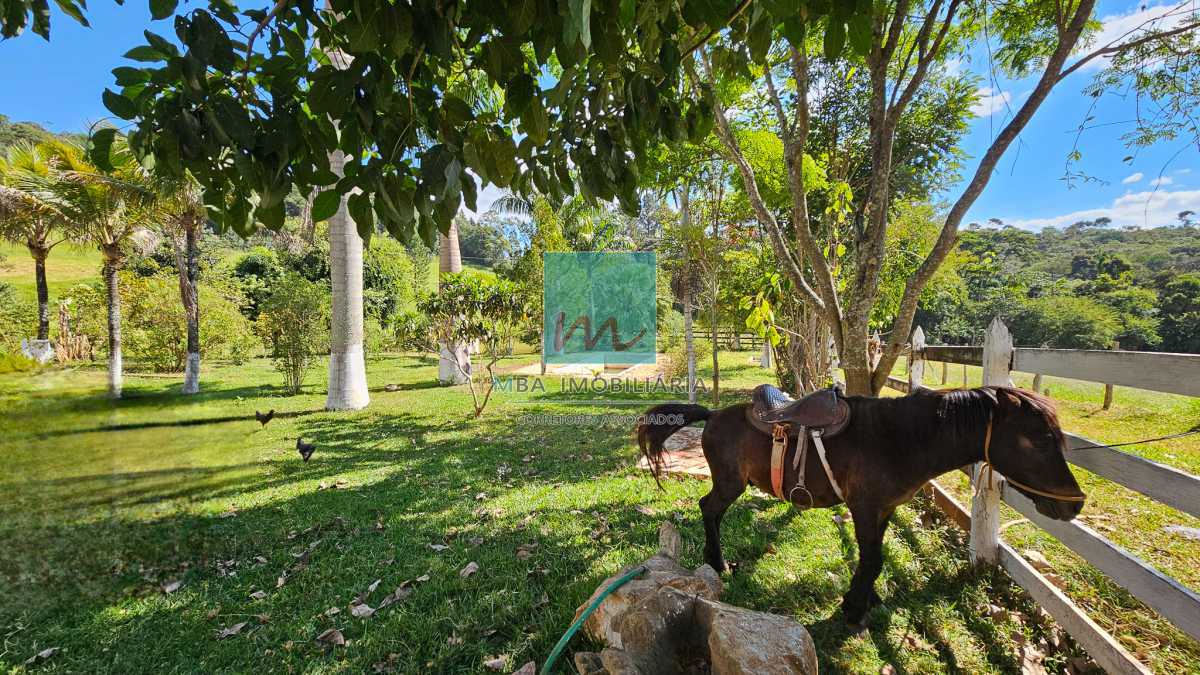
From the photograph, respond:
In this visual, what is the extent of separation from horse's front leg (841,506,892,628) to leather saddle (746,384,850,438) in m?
0.50

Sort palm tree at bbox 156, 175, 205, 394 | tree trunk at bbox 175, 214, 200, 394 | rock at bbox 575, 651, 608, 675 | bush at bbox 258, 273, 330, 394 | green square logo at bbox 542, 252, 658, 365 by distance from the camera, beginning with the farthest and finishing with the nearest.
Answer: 1. green square logo at bbox 542, 252, 658, 365
2. bush at bbox 258, 273, 330, 394
3. tree trunk at bbox 175, 214, 200, 394
4. palm tree at bbox 156, 175, 205, 394
5. rock at bbox 575, 651, 608, 675

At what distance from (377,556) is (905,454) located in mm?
3914

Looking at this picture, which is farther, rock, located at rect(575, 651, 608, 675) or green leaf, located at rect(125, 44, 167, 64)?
rock, located at rect(575, 651, 608, 675)

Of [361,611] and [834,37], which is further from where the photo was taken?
[361,611]

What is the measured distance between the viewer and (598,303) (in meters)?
15.2

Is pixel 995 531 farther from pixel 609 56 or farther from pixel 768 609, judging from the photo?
pixel 609 56

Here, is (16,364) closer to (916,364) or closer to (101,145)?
(101,145)

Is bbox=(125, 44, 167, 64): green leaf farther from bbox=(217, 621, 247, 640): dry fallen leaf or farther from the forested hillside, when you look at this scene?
the forested hillside

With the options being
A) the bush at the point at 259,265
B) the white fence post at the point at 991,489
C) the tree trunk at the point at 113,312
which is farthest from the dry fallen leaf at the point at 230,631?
the bush at the point at 259,265

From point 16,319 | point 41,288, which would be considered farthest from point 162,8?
point 16,319

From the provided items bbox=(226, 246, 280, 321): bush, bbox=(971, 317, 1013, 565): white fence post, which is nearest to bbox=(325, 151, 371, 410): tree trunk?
bbox=(971, 317, 1013, 565): white fence post

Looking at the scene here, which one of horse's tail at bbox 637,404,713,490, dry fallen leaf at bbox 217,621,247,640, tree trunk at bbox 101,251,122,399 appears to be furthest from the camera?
tree trunk at bbox 101,251,122,399

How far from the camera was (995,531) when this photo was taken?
2.91m

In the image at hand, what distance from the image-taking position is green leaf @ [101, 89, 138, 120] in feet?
3.48
